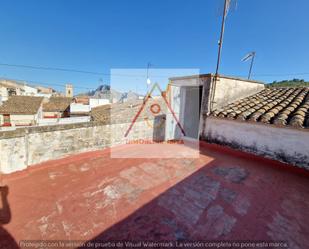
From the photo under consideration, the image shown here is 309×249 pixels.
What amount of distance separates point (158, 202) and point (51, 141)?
348cm

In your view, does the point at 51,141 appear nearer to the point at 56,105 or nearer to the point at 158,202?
the point at 158,202

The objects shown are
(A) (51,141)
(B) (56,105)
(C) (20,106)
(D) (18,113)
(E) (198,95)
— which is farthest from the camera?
(B) (56,105)

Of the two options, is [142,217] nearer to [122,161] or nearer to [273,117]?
[122,161]

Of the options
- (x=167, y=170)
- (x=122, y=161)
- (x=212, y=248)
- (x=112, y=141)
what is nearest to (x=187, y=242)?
(x=212, y=248)

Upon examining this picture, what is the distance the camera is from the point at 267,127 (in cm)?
430

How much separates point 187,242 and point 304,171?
3.85m

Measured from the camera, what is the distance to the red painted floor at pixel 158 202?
2119 mm

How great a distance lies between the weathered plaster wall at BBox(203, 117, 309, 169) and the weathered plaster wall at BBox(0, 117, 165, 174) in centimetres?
378

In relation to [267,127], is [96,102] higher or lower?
higher

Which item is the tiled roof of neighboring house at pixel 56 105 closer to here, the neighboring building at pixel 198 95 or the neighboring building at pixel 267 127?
the neighboring building at pixel 198 95

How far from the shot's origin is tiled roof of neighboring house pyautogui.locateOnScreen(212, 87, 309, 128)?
158 inches

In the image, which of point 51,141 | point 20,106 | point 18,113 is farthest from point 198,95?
point 20,106

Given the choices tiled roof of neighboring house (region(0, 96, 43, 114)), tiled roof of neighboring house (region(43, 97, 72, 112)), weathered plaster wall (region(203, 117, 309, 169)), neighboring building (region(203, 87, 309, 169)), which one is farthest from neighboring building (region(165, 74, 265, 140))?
tiled roof of neighboring house (region(43, 97, 72, 112))

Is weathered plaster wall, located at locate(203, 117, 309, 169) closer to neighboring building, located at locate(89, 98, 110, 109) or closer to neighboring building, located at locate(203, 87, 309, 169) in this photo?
neighboring building, located at locate(203, 87, 309, 169)
